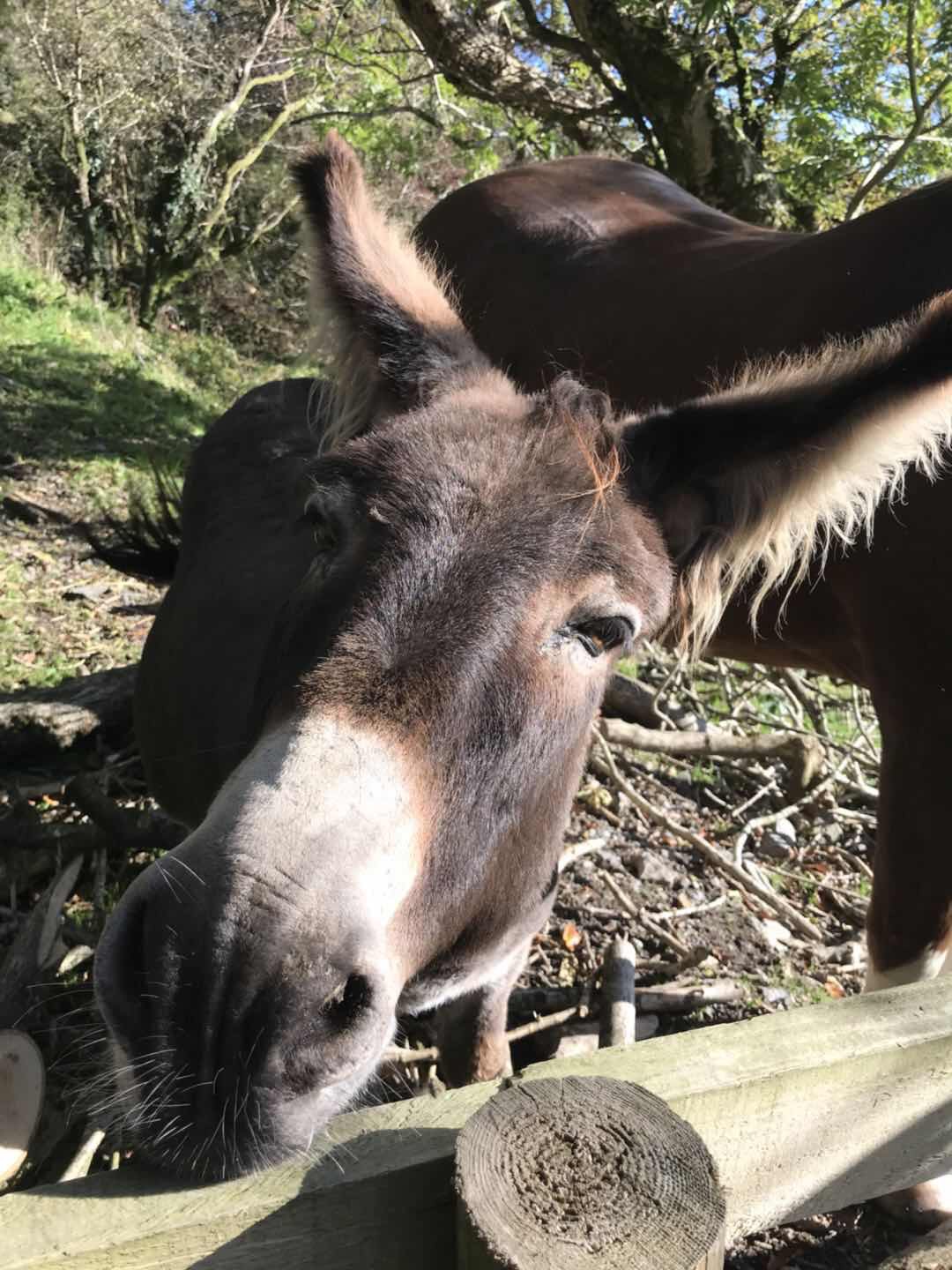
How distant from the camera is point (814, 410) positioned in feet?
6.99

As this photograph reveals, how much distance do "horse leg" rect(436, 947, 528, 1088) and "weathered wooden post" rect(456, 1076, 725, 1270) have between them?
1587mm

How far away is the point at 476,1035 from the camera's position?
3.00 meters

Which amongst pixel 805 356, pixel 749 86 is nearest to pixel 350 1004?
pixel 805 356

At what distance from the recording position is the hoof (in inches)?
114

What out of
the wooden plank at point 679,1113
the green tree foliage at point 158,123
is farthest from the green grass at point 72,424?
the wooden plank at point 679,1113

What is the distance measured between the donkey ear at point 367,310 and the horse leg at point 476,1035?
5.99 feet

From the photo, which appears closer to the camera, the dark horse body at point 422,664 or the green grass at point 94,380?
the dark horse body at point 422,664

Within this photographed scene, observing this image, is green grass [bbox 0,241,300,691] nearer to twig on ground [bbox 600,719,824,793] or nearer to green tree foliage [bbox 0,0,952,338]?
green tree foliage [bbox 0,0,952,338]

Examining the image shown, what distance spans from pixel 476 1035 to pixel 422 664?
1.82 metres

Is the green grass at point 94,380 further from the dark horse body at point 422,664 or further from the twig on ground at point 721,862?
the dark horse body at point 422,664

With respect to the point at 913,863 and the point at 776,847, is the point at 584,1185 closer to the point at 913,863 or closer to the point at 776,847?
the point at 913,863

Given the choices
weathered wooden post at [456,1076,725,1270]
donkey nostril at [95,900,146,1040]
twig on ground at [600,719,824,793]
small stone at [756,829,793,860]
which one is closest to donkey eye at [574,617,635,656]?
weathered wooden post at [456,1076,725,1270]

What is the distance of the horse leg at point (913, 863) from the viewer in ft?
9.53

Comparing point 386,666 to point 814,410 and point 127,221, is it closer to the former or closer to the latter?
point 814,410
